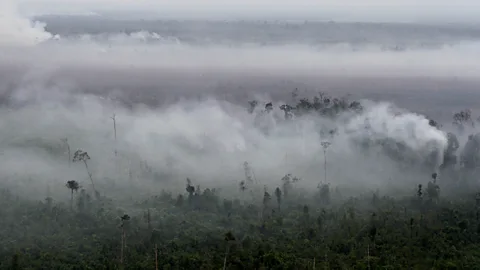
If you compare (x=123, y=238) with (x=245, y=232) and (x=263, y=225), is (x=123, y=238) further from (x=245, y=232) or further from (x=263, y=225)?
(x=263, y=225)

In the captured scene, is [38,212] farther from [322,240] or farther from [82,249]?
[322,240]

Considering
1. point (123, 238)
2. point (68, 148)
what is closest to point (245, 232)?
point (123, 238)

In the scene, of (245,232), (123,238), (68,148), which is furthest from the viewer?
(68,148)

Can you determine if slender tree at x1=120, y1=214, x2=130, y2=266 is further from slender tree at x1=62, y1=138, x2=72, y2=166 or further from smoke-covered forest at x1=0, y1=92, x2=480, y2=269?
slender tree at x1=62, y1=138, x2=72, y2=166

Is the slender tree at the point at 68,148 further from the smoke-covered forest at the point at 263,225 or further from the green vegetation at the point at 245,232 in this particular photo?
the green vegetation at the point at 245,232

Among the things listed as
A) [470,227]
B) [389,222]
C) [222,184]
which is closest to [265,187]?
[222,184]

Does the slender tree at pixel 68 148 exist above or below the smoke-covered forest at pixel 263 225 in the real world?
above

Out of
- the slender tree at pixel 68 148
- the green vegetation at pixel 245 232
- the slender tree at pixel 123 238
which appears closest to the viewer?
the green vegetation at pixel 245 232

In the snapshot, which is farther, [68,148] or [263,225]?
[68,148]

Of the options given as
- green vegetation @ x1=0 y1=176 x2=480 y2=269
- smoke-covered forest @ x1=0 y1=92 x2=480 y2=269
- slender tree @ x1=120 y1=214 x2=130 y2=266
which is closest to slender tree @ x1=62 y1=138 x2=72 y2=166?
smoke-covered forest @ x1=0 y1=92 x2=480 y2=269

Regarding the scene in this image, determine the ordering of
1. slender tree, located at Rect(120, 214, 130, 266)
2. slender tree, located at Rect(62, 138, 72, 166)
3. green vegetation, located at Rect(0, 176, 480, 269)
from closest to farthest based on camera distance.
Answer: green vegetation, located at Rect(0, 176, 480, 269)
slender tree, located at Rect(120, 214, 130, 266)
slender tree, located at Rect(62, 138, 72, 166)

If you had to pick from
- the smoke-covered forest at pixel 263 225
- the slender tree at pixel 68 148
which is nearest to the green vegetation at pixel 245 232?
the smoke-covered forest at pixel 263 225
